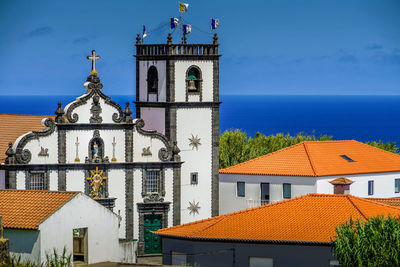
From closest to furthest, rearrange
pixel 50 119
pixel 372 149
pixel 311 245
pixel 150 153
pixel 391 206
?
pixel 311 245
pixel 391 206
pixel 50 119
pixel 150 153
pixel 372 149

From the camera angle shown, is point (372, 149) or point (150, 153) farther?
point (372, 149)

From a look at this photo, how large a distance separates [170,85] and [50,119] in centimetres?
935

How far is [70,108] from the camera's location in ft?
231

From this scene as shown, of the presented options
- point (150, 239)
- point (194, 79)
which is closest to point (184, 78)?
point (194, 79)

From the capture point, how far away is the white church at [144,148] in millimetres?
70000

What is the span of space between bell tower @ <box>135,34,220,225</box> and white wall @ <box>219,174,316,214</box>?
16.3ft

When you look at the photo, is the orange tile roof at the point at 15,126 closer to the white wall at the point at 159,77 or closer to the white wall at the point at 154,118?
the white wall at the point at 154,118

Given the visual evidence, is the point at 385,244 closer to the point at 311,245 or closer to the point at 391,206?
the point at 311,245

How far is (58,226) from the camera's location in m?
55.0

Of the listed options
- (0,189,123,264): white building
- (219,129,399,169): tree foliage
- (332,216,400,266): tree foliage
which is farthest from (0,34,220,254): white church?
(219,129,399,169): tree foliage

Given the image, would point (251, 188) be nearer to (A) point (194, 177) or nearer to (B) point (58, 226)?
(A) point (194, 177)

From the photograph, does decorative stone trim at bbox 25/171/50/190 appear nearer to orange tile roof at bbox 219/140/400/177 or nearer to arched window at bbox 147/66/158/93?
arched window at bbox 147/66/158/93

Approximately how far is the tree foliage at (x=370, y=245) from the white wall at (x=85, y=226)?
10.8 metres

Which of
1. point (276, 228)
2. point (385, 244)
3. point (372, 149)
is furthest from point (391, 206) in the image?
point (372, 149)
